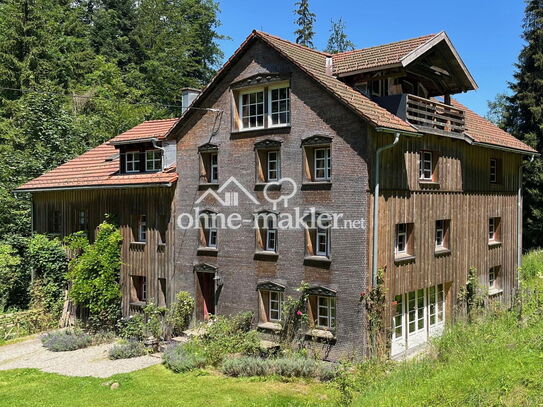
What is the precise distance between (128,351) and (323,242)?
8.36m

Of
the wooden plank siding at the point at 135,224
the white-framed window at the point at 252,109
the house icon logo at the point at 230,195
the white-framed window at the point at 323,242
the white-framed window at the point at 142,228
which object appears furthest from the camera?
the white-framed window at the point at 142,228

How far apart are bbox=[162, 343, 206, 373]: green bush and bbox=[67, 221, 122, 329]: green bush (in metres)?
5.35

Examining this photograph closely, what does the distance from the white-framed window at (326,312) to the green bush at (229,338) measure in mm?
2358

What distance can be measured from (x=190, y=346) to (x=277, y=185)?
668 centimetres

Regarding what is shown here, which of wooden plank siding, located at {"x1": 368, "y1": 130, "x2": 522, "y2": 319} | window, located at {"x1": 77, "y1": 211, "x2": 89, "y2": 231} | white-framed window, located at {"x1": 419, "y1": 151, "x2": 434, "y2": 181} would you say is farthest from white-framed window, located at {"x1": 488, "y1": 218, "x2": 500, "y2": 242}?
window, located at {"x1": 77, "y1": 211, "x2": 89, "y2": 231}

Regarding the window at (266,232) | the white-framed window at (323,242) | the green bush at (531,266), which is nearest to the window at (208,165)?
the window at (266,232)

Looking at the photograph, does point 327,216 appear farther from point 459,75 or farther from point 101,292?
point 101,292

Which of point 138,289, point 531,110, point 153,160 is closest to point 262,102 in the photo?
point 153,160

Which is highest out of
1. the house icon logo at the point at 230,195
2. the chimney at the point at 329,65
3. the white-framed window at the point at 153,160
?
the chimney at the point at 329,65

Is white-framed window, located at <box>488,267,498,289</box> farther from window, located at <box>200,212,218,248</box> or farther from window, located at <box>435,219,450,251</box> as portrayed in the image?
window, located at <box>200,212,218,248</box>

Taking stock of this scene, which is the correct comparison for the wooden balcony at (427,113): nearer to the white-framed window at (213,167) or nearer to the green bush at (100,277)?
the white-framed window at (213,167)

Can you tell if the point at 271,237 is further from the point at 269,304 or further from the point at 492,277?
the point at 492,277

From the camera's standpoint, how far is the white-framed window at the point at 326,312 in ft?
54.2

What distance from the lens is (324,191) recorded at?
655 inches
